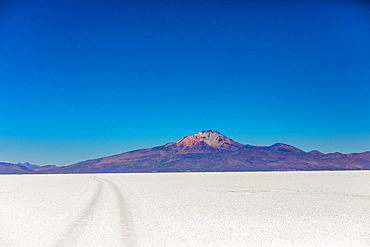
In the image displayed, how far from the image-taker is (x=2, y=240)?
9.31m

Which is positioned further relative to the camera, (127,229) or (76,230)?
(127,229)

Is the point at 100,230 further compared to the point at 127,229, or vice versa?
the point at 127,229

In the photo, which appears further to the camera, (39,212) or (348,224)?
(39,212)

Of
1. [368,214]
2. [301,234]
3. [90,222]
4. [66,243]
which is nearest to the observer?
[66,243]

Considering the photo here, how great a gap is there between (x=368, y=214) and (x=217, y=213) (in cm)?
661


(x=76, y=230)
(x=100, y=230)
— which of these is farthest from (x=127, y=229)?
(x=76, y=230)

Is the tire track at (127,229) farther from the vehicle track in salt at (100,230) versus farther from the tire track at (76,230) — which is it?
the tire track at (76,230)

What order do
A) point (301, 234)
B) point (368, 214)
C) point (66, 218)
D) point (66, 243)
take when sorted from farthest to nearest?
1. point (368, 214)
2. point (66, 218)
3. point (301, 234)
4. point (66, 243)

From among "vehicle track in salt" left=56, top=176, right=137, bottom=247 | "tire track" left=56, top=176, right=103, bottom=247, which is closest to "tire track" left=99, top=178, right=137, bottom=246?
"vehicle track in salt" left=56, top=176, right=137, bottom=247

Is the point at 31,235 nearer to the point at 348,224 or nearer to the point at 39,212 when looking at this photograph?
the point at 39,212

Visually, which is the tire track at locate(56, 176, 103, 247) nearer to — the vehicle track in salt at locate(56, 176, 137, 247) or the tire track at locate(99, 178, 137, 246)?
the vehicle track in salt at locate(56, 176, 137, 247)

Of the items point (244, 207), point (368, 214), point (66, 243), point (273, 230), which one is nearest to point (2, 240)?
point (66, 243)

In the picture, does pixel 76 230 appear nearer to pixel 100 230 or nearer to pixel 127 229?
pixel 100 230

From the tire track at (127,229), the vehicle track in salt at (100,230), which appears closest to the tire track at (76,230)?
the vehicle track in salt at (100,230)
